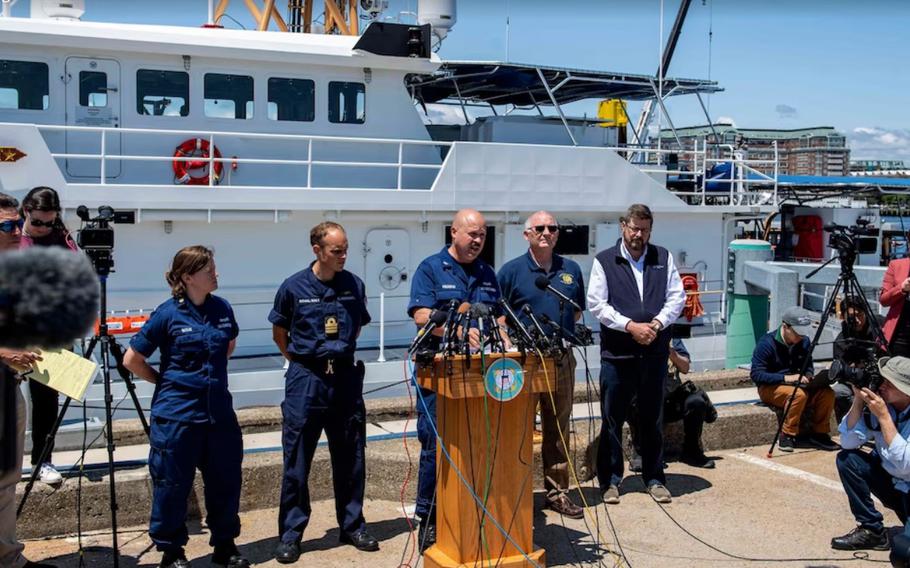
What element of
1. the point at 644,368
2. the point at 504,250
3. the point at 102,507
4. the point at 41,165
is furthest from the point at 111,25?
the point at 644,368

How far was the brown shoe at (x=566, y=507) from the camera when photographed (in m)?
5.60

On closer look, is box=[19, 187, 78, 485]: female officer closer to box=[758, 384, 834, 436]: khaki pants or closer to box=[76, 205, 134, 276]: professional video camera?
box=[76, 205, 134, 276]: professional video camera

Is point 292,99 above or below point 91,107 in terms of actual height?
above

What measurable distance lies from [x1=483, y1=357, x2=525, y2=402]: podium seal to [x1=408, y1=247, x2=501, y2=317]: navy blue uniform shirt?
842mm

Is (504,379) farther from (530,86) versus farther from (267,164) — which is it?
(530,86)

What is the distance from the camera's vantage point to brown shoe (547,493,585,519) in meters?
5.60

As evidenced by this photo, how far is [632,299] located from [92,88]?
761 cm

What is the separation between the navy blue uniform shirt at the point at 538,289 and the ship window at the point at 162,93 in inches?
263

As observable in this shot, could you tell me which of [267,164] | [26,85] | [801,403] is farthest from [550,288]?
[26,85]

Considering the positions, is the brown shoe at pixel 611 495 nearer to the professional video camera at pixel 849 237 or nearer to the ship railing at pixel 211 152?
the professional video camera at pixel 849 237

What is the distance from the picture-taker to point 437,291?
17.0ft

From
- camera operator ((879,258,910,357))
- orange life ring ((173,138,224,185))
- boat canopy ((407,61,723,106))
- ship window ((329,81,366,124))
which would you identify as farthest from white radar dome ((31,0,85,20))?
camera operator ((879,258,910,357))

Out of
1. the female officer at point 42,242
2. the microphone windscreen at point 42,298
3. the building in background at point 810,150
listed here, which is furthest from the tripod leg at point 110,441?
the building in background at point 810,150

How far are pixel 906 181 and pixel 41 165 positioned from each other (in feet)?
101
